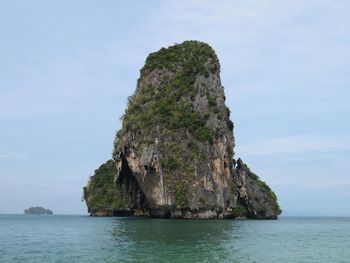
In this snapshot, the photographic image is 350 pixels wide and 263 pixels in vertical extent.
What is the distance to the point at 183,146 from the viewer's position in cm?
6544

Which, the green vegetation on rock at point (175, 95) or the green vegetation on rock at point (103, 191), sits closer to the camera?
the green vegetation on rock at point (175, 95)

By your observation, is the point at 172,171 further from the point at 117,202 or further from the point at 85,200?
the point at 85,200

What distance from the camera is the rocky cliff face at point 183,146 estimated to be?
63.3 meters

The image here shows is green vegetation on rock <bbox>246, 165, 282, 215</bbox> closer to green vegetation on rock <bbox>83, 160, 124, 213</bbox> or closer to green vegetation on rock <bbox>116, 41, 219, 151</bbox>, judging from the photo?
green vegetation on rock <bbox>116, 41, 219, 151</bbox>

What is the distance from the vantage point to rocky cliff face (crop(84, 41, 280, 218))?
63.3 meters

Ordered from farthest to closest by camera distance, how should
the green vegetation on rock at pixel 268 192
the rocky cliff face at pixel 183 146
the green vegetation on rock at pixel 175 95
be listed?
the green vegetation on rock at pixel 268 192
the green vegetation on rock at pixel 175 95
the rocky cliff face at pixel 183 146

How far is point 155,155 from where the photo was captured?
63.7 m

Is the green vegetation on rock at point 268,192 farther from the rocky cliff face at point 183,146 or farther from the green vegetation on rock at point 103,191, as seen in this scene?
the green vegetation on rock at point 103,191

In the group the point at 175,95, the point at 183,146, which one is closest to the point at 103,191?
the point at 175,95

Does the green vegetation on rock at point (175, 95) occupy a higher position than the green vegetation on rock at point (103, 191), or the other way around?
the green vegetation on rock at point (175, 95)

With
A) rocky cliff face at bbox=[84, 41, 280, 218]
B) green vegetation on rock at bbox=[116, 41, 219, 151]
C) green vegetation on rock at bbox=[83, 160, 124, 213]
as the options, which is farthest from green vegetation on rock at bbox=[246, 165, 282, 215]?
green vegetation on rock at bbox=[83, 160, 124, 213]

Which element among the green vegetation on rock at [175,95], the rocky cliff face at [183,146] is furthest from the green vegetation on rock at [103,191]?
the green vegetation on rock at [175,95]

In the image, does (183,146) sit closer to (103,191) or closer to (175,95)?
(175,95)

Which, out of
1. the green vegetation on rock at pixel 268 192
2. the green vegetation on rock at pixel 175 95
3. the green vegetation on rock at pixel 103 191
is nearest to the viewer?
the green vegetation on rock at pixel 175 95
